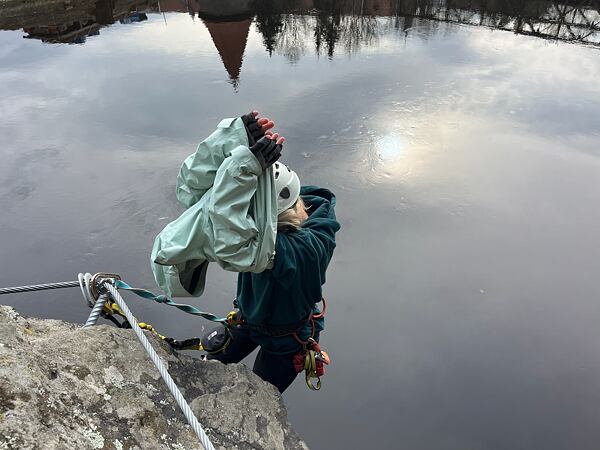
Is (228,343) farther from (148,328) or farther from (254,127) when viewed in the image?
(254,127)

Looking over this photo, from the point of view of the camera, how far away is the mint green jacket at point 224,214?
1860 millimetres

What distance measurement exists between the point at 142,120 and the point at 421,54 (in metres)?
5.61

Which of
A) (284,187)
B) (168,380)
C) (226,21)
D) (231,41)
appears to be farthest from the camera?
(226,21)

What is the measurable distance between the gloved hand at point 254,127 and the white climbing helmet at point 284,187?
23 cm

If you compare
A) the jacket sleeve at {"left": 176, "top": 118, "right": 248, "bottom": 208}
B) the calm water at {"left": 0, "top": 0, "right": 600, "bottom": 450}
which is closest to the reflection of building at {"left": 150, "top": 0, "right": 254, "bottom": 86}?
the calm water at {"left": 0, "top": 0, "right": 600, "bottom": 450}

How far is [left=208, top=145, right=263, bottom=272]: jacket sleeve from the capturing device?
6.07 feet

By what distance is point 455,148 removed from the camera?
6188mm

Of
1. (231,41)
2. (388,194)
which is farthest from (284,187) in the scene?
(231,41)

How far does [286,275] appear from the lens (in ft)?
6.90

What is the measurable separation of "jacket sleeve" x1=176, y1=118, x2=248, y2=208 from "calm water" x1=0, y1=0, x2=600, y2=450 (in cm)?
189

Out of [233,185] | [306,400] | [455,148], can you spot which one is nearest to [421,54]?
[455,148]

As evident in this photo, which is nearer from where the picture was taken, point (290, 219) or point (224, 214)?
point (224, 214)

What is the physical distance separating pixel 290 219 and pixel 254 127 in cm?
48

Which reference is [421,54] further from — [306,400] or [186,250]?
[186,250]
